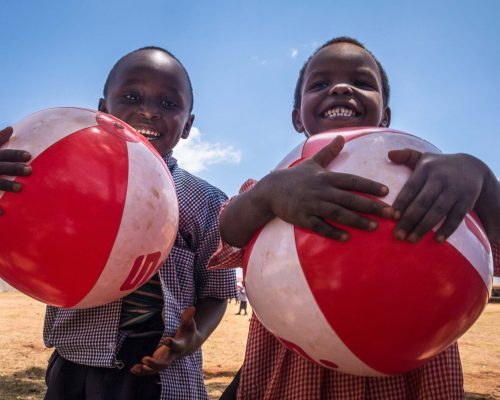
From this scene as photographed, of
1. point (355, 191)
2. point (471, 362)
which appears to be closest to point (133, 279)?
point (355, 191)

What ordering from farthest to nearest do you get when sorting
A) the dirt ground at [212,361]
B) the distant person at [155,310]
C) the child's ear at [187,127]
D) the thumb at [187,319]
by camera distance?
the dirt ground at [212,361], the child's ear at [187,127], the distant person at [155,310], the thumb at [187,319]

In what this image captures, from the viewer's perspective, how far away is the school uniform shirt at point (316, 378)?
1715mm

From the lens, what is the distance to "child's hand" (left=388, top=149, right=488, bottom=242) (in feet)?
4.09

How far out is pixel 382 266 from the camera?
1250 mm

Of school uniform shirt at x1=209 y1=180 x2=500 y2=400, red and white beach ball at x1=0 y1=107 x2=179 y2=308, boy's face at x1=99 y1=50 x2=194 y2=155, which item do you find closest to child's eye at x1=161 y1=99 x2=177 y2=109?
boy's face at x1=99 y1=50 x2=194 y2=155

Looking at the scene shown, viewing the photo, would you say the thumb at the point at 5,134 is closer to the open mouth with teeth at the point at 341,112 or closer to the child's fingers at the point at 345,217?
the child's fingers at the point at 345,217

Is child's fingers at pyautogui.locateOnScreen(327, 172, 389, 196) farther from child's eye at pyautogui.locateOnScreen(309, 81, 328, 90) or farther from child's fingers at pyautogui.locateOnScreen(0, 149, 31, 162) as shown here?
child's eye at pyautogui.locateOnScreen(309, 81, 328, 90)

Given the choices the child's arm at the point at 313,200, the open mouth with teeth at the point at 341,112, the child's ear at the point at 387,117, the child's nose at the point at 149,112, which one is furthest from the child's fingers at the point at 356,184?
the child's ear at the point at 387,117

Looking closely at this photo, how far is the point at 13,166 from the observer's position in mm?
1614

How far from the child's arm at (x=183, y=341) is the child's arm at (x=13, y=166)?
83 cm

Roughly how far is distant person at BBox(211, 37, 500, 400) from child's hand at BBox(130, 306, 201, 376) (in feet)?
0.93

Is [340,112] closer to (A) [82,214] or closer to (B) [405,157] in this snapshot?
(B) [405,157]

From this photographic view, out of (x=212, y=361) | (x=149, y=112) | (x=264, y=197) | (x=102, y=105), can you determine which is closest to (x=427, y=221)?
(x=264, y=197)

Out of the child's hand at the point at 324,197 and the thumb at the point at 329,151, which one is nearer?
the child's hand at the point at 324,197
